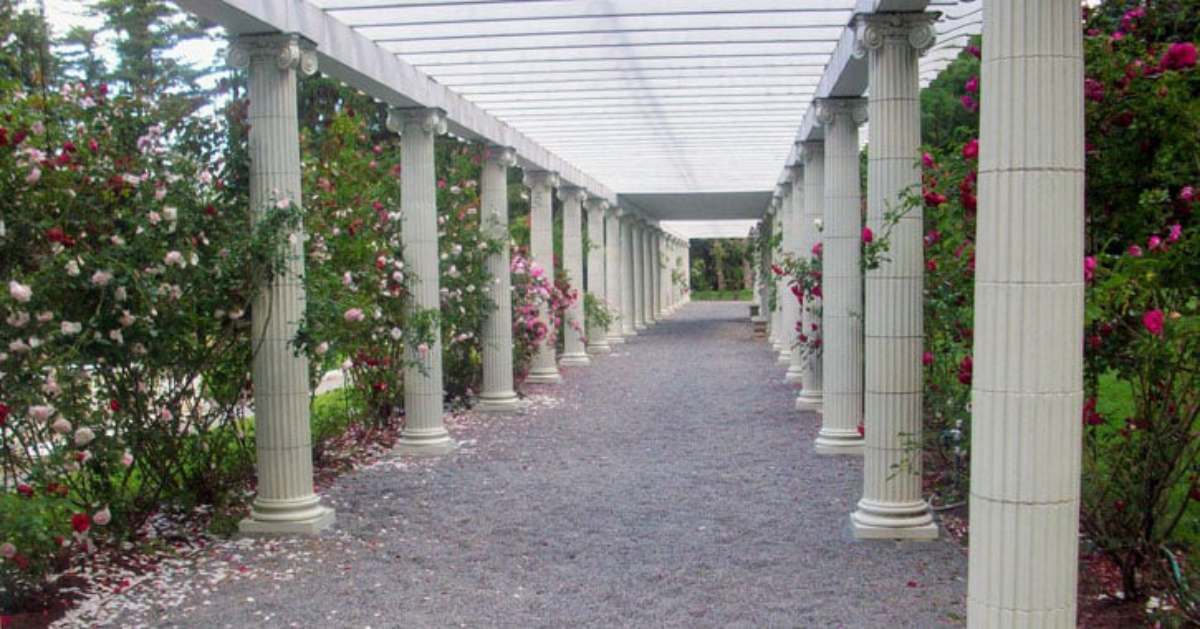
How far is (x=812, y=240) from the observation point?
47.1 feet

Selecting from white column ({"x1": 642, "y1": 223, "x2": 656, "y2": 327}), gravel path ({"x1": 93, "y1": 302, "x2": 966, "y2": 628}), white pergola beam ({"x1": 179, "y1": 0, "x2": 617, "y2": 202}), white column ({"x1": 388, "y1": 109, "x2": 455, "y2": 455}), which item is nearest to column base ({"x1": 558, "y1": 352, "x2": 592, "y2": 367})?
white pergola beam ({"x1": 179, "y1": 0, "x2": 617, "y2": 202})

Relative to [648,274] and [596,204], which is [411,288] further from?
[648,274]

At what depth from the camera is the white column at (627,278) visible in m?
29.4

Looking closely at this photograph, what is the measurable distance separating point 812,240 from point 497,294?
4.39 meters

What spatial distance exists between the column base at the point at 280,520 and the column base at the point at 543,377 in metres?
10.3

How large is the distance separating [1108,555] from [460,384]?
1076 cm

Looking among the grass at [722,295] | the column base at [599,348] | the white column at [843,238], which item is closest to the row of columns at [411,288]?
the column base at [599,348]

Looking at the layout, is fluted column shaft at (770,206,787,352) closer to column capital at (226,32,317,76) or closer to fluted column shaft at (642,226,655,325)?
fluted column shaft at (642,226,655,325)

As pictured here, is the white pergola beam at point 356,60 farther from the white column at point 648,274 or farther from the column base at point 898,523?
the white column at point 648,274

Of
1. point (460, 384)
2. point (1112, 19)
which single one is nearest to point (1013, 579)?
point (1112, 19)

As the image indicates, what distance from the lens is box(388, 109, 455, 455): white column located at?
456 inches

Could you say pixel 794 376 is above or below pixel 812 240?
below

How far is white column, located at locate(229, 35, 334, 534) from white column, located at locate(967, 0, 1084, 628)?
16.8 feet

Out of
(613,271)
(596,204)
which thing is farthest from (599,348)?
(613,271)
